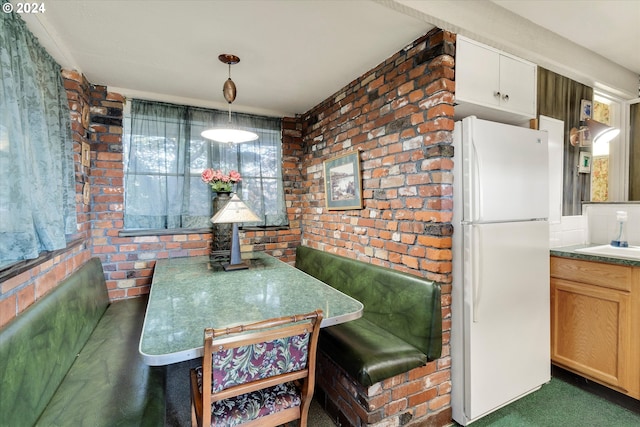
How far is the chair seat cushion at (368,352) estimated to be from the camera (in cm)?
152

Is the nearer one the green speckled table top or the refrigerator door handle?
the green speckled table top

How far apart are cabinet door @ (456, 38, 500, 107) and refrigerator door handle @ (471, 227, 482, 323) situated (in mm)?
799

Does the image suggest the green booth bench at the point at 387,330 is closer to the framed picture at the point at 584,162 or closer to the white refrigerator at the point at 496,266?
the white refrigerator at the point at 496,266

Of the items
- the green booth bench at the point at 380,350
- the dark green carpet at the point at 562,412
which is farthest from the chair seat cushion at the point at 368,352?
the dark green carpet at the point at 562,412

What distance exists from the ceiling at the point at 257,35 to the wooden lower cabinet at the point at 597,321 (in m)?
1.55

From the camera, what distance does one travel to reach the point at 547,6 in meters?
1.71

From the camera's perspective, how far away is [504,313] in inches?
71.8

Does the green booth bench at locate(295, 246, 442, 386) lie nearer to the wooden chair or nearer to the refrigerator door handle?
the refrigerator door handle

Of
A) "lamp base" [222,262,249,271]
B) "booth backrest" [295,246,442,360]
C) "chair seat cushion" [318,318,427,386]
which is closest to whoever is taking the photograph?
"chair seat cushion" [318,318,427,386]

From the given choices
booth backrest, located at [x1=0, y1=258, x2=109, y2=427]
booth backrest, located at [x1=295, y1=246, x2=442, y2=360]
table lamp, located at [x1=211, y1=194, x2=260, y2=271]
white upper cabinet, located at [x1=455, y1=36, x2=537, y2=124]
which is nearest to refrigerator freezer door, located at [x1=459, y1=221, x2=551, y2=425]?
booth backrest, located at [x1=295, y1=246, x2=442, y2=360]

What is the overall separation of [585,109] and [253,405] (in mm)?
3293

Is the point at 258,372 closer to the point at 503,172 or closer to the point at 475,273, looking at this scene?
the point at 475,273

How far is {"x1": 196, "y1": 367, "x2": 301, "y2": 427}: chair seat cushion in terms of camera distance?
1.20 metres

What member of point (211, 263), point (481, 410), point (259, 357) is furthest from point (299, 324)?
point (211, 263)
